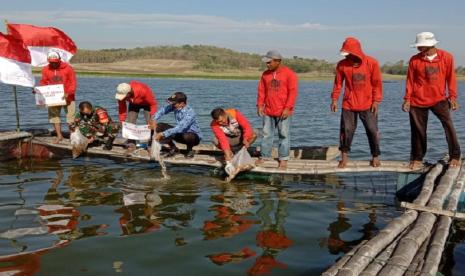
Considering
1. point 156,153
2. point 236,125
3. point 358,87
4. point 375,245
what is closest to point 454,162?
point 358,87

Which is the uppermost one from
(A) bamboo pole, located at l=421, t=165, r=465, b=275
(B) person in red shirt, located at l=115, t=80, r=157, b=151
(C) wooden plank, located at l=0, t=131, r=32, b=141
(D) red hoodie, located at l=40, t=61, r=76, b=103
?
(D) red hoodie, located at l=40, t=61, r=76, b=103

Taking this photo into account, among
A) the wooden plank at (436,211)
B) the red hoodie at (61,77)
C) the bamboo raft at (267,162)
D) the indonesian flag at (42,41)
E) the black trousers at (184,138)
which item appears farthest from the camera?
the indonesian flag at (42,41)

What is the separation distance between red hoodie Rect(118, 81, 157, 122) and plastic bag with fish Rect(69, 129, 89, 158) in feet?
3.38

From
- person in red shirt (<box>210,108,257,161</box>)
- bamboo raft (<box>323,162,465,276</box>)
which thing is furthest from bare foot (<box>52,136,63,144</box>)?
bamboo raft (<box>323,162,465,276</box>)

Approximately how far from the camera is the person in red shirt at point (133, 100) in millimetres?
10322

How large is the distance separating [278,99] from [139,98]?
10.6 ft

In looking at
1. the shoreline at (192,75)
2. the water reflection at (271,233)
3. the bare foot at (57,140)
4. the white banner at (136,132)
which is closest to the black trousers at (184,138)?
the white banner at (136,132)

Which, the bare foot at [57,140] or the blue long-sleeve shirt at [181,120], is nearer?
the blue long-sleeve shirt at [181,120]

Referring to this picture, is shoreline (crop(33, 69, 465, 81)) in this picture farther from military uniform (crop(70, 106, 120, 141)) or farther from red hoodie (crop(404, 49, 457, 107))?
red hoodie (crop(404, 49, 457, 107))

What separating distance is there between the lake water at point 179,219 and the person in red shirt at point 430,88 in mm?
1469

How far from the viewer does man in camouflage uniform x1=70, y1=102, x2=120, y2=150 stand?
438 inches

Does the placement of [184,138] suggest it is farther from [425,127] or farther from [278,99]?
[425,127]

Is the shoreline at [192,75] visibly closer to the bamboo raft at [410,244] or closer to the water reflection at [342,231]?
the water reflection at [342,231]

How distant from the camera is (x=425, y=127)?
28.1ft
